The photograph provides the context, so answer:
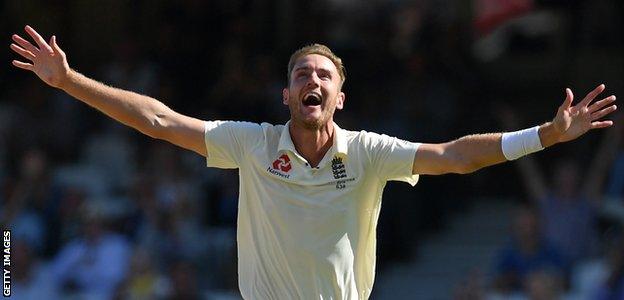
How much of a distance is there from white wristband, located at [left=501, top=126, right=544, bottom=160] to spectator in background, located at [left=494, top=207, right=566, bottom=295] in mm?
4923

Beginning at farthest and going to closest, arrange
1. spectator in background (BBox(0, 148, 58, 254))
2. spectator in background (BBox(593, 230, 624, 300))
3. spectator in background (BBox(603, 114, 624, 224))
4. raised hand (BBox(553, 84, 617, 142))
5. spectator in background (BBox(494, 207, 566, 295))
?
spectator in background (BBox(0, 148, 58, 254)) < spectator in background (BBox(603, 114, 624, 224)) < spectator in background (BBox(494, 207, 566, 295)) < spectator in background (BBox(593, 230, 624, 300)) < raised hand (BBox(553, 84, 617, 142))

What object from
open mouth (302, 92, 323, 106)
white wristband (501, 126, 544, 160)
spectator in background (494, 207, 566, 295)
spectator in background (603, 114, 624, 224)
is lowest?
Answer: white wristband (501, 126, 544, 160)

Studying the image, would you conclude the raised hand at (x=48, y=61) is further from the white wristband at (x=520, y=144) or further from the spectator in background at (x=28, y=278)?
the spectator in background at (x=28, y=278)

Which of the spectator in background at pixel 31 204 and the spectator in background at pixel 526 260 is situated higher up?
the spectator in background at pixel 31 204

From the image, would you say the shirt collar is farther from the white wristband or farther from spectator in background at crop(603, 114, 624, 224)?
spectator in background at crop(603, 114, 624, 224)

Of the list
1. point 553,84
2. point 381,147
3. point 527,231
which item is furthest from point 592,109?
point 553,84

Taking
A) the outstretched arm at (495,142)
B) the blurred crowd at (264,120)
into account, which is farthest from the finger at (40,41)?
the blurred crowd at (264,120)

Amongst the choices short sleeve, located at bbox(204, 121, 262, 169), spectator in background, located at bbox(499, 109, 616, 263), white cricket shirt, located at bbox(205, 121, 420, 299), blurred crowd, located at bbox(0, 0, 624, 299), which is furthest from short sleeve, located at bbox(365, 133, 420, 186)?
spectator in background, located at bbox(499, 109, 616, 263)

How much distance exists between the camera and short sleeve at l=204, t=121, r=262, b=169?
275 inches

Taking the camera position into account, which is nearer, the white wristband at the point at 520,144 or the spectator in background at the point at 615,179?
the white wristband at the point at 520,144

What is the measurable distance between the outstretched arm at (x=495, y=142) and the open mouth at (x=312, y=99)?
1.70ft

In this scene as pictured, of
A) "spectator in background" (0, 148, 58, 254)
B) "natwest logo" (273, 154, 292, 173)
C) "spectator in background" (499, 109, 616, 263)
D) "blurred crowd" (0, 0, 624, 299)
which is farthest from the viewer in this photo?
"spectator in background" (0, 148, 58, 254)

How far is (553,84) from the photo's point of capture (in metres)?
14.6

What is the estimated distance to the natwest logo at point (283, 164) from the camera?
6.91m
